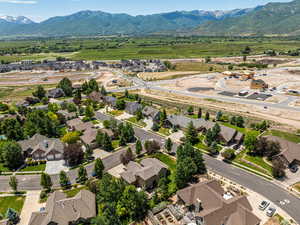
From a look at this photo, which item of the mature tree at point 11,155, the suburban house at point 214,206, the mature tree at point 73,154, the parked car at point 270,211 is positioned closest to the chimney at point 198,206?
the suburban house at point 214,206

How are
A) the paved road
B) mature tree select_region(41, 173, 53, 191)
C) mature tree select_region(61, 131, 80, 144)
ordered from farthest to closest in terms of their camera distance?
mature tree select_region(61, 131, 80, 144) < mature tree select_region(41, 173, 53, 191) < the paved road

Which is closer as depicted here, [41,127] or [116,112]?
[41,127]

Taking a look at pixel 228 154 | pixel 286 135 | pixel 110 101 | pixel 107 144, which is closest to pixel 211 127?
pixel 228 154

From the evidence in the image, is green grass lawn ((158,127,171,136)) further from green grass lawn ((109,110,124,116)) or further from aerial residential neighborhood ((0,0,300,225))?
green grass lawn ((109,110,124,116))

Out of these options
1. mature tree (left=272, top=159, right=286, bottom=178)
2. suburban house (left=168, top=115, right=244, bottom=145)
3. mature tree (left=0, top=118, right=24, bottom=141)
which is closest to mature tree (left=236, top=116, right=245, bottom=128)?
suburban house (left=168, top=115, right=244, bottom=145)

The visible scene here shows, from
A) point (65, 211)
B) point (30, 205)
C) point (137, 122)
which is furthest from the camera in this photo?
point (137, 122)

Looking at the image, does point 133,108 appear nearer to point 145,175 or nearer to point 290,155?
point 145,175
